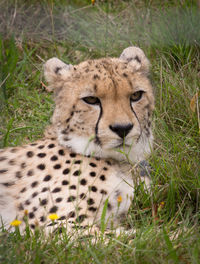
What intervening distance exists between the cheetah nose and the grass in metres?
0.32

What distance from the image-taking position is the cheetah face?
2.25m

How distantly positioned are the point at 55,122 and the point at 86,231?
2.20 feet

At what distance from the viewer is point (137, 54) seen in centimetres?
265

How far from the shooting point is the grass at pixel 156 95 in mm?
1845

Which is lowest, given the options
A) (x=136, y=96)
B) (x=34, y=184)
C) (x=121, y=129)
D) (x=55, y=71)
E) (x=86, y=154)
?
(x=34, y=184)

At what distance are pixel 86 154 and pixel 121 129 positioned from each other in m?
0.28

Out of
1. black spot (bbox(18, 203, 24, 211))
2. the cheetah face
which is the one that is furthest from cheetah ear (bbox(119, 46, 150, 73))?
black spot (bbox(18, 203, 24, 211))

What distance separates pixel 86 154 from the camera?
237cm

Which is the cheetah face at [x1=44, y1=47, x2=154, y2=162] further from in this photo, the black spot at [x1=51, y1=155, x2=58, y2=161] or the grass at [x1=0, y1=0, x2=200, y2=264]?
the grass at [x1=0, y1=0, x2=200, y2=264]

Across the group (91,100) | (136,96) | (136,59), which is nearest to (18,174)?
(91,100)

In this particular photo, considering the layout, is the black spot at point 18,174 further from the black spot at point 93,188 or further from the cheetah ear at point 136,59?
the cheetah ear at point 136,59

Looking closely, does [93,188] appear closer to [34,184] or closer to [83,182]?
[83,182]

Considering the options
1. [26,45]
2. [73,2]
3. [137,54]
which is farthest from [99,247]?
[73,2]

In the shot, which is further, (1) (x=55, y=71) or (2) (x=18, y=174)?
(1) (x=55, y=71)
